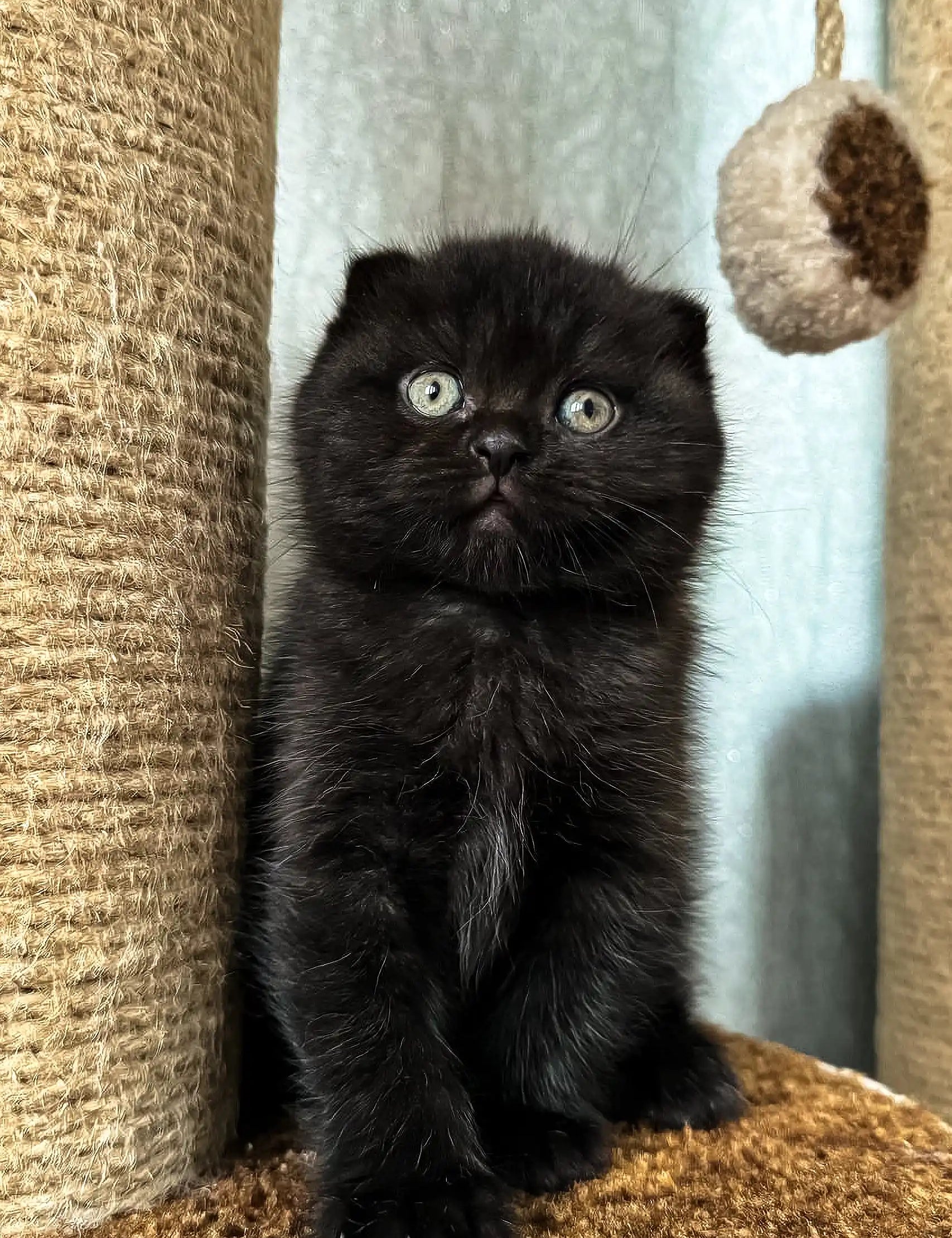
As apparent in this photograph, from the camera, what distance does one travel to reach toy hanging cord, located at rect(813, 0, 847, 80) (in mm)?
835

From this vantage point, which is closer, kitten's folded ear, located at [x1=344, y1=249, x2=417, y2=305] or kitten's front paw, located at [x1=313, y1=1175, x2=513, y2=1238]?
kitten's front paw, located at [x1=313, y1=1175, x2=513, y2=1238]

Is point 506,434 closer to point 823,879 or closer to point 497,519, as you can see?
point 497,519

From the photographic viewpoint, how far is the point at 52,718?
2.16 feet

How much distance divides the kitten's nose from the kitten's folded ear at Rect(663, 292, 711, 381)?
0.24m

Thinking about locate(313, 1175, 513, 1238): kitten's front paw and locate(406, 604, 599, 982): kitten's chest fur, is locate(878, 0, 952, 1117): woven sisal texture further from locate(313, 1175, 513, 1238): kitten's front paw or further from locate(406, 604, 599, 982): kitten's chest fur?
locate(313, 1175, 513, 1238): kitten's front paw

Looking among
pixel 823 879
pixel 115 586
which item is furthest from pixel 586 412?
pixel 823 879

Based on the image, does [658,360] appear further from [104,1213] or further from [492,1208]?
[104,1213]

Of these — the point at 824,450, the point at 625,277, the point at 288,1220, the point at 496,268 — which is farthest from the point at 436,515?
the point at 824,450

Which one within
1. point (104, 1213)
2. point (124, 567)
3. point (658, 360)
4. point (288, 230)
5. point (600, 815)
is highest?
point (288, 230)

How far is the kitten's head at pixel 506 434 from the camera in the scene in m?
0.70

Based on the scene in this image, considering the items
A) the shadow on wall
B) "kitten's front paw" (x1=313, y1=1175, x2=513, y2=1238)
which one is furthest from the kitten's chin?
the shadow on wall

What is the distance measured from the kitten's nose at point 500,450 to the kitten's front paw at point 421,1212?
1.44 feet

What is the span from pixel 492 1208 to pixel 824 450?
3.72 feet

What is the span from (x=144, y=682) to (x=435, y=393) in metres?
0.29
